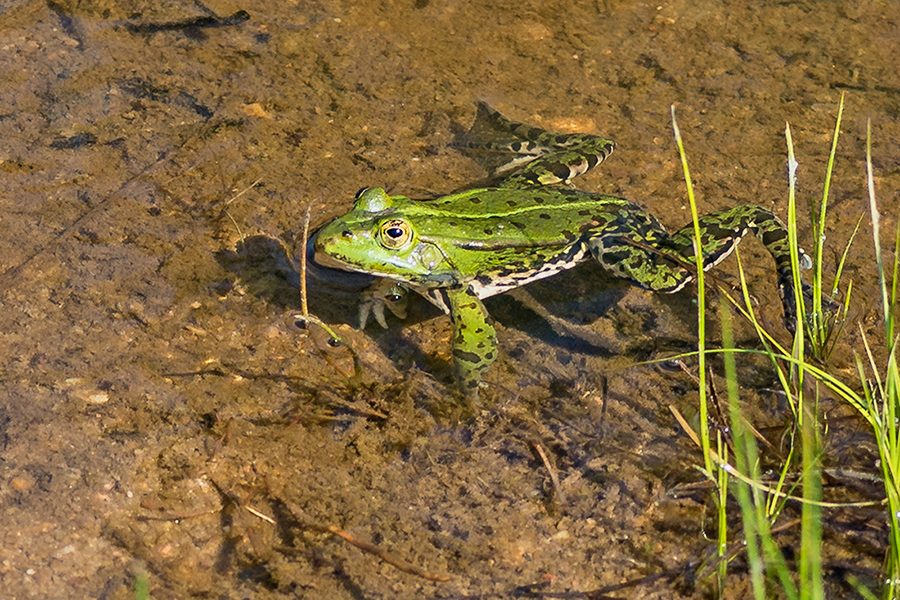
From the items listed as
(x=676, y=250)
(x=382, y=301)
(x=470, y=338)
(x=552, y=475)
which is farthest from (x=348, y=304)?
(x=676, y=250)

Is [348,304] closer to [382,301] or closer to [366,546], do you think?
[382,301]

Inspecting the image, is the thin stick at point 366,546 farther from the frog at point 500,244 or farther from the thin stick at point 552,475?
the frog at point 500,244

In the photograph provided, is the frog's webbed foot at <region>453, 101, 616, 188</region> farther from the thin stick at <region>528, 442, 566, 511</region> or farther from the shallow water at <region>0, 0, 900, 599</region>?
the thin stick at <region>528, 442, 566, 511</region>

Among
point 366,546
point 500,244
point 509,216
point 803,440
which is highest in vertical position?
point 803,440


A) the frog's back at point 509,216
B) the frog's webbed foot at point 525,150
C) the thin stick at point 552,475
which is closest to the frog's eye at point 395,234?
the frog's back at point 509,216

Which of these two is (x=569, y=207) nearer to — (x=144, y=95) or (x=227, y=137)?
(x=227, y=137)

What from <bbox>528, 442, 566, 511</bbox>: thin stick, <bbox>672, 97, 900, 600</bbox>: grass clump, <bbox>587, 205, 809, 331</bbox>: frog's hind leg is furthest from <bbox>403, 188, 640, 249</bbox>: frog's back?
<bbox>528, 442, 566, 511</bbox>: thin stick
